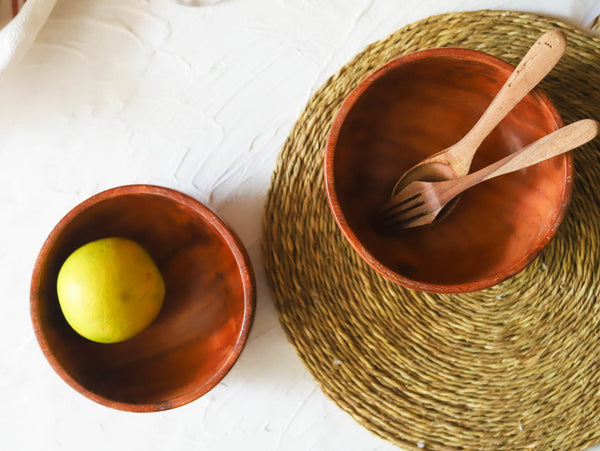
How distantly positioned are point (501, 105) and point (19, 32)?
43cm

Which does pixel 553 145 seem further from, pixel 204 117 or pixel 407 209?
pixel 204 117

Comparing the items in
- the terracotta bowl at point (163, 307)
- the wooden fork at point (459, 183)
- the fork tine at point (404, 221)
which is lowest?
the terracotta bowl at point (163, 307)

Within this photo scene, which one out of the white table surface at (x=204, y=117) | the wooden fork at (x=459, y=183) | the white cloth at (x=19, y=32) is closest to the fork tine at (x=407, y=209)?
the wooden fork at (x=459, y=183)

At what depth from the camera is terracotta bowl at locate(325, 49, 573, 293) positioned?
18.9 inches

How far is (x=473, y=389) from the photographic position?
57cm

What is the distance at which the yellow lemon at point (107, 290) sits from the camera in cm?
49

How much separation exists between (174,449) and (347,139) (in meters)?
0.35

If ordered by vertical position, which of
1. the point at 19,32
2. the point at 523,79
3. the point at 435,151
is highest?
the point at 523,79

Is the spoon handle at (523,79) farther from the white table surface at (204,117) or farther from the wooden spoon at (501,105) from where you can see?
the white table surface at (204,117)

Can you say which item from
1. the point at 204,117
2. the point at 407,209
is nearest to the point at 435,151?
the point at 407,209

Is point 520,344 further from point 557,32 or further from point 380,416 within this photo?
point 557,32

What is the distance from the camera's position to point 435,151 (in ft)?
1.82

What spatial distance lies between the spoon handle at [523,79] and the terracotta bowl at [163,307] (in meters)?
0.22

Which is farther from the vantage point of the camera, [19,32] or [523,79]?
[19,32]
